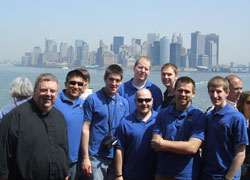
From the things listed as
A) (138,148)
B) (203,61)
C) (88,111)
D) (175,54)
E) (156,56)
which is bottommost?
(138,148)

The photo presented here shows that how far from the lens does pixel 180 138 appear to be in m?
3.30

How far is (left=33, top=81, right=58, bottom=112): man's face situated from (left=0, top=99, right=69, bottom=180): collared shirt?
6cm

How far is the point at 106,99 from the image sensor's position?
3.96 meters

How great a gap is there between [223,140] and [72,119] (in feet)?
5.66

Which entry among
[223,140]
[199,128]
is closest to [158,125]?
[199,128]

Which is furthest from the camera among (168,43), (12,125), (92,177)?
(168,43)

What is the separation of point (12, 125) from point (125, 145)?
1312 mm

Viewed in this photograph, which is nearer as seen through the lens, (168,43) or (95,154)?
(95,154)

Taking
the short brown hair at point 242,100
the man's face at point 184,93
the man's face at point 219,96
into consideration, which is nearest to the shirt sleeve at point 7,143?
the man's face at point 184,93

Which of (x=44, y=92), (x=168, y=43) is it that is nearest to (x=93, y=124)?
(x=44, y=92)

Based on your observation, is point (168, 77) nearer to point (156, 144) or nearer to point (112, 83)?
point (112, 83)

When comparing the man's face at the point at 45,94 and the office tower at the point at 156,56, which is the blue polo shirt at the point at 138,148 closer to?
the man's face at the point at 45,94

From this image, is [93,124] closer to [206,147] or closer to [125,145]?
[125,145]

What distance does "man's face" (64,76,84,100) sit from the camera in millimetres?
3877
